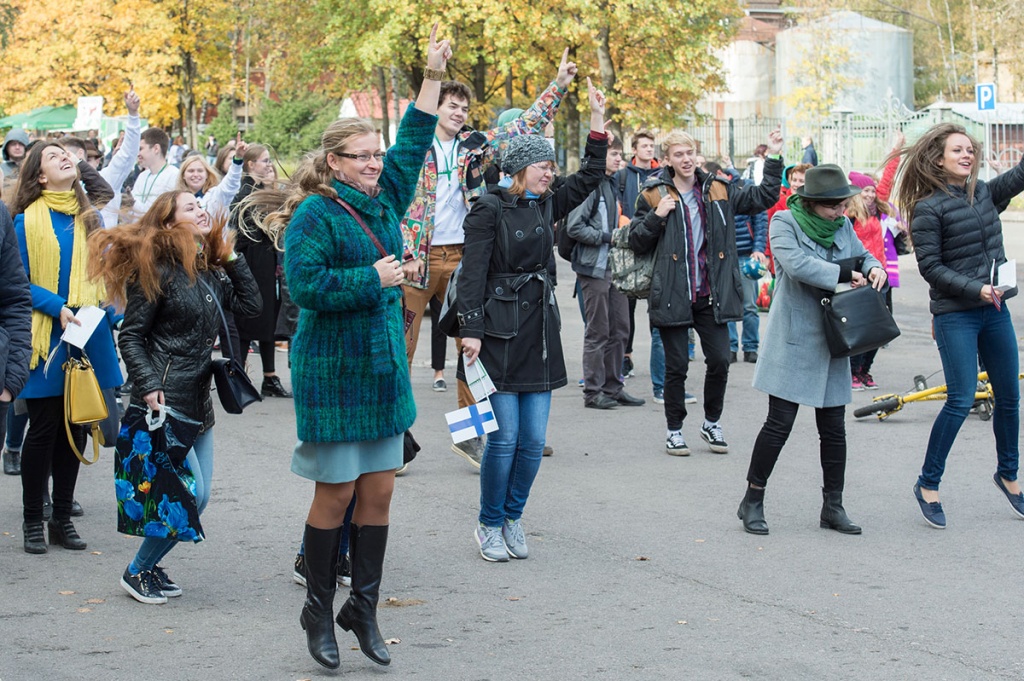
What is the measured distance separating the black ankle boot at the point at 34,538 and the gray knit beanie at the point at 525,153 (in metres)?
2.73

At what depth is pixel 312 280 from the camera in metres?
4.61

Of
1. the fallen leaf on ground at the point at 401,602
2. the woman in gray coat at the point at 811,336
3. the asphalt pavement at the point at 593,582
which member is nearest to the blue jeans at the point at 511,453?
A: the asphalt pavement at the point at 593,582

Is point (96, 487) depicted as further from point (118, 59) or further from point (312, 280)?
point (118, 59)

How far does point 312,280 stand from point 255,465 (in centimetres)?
391

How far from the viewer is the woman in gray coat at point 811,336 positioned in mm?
6566

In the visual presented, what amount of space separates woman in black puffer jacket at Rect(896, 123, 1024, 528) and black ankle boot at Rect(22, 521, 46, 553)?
4.15 meters

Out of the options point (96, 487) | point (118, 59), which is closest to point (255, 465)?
point (96, 487)

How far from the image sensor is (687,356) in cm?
851

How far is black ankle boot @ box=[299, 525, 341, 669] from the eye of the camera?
474 cm

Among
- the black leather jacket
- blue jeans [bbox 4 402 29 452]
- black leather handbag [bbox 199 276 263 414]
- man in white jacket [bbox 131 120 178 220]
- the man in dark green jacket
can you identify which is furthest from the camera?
man in white jacket [bbox 131 120 178 220]

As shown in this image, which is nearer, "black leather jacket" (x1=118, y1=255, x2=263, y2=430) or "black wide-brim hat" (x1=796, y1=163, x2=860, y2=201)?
"black leather jacket" (x1=118, y1=255, x2=263, y2=430)

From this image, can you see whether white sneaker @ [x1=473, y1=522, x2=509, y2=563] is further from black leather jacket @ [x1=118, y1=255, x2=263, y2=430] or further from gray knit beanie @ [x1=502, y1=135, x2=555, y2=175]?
gray knit beanie @ [x1=502, y1=135, x2=555, y2=175]

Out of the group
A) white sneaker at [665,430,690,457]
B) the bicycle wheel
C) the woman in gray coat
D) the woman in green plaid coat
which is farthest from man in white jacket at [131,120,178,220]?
the woman in green plaid coat

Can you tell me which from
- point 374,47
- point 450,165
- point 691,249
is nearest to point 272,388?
point 450,165
